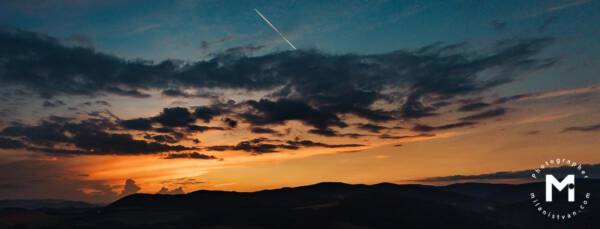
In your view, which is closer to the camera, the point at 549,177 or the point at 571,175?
the point at 571,175

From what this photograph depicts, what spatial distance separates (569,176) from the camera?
6166 inches

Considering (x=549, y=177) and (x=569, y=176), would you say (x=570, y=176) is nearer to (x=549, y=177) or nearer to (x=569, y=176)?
(x=569, y=176)

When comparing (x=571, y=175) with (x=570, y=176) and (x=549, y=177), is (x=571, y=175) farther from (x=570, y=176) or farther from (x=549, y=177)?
(x=549, y=177)

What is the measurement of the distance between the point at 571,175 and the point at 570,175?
26.2 inches

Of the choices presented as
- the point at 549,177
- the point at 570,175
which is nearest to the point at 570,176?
the point at 570,175

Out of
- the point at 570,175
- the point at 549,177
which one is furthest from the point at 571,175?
the point at 549,177

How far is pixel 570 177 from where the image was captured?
160 meters

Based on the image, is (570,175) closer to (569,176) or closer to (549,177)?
(569,176)

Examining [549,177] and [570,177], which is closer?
[570,177]

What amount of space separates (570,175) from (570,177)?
1797 mm

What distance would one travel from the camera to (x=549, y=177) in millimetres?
170500

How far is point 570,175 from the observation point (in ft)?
519

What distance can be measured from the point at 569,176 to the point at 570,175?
6.75ft
